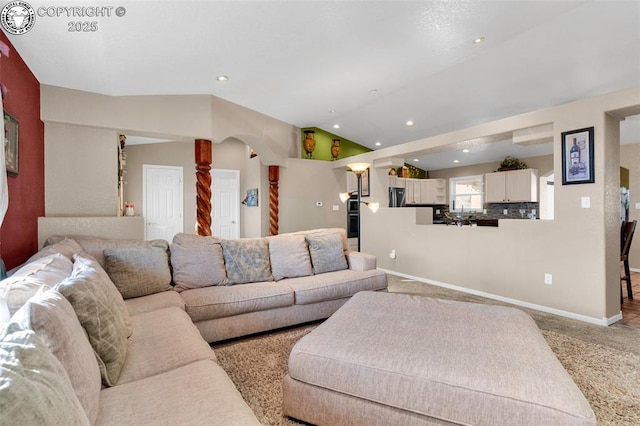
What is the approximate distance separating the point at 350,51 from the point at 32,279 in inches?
125

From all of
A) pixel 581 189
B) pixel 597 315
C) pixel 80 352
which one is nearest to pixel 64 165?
pixel 80 352

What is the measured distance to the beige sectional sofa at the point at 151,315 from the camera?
79 centimetres

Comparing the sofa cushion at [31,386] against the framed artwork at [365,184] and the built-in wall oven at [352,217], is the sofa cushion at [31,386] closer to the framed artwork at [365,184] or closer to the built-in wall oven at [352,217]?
the framed artwork at [365,184]

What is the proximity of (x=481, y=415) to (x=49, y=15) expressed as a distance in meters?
3.25

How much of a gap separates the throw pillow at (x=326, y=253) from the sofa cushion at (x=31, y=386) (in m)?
2.58

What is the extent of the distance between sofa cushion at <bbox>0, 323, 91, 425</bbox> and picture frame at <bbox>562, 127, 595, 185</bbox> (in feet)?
13.1

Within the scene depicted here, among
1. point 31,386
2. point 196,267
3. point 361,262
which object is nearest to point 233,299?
point 196,267

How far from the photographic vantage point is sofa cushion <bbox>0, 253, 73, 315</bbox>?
121 cm

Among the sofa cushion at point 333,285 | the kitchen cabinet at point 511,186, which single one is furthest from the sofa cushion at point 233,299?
the kitchen cabinet at point 511,186

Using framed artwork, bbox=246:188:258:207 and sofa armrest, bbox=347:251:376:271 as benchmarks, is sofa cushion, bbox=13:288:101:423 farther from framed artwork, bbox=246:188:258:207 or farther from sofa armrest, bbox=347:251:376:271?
framed artwork, bbox=246:188:258:207

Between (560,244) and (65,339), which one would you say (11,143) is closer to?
(65,339)

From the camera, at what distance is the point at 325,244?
11.2ft

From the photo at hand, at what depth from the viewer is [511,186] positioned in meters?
6.70

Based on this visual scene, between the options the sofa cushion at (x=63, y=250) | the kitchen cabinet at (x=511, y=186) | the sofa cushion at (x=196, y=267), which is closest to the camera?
the sofa cushion at (x=63, y=250)
